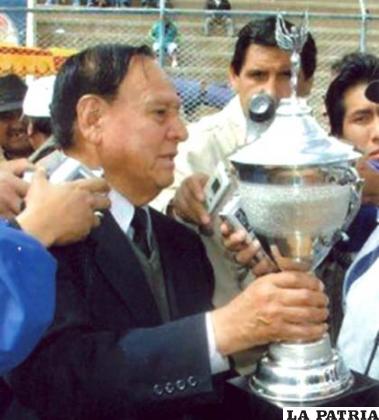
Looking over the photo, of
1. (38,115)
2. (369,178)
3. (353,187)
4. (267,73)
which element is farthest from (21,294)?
(38,115)

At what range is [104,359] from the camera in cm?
123

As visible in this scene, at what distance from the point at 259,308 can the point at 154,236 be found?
15.6 inches

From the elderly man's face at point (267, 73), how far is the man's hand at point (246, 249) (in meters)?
1.06

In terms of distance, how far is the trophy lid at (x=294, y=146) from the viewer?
3.86 feet

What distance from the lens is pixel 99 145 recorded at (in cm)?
148

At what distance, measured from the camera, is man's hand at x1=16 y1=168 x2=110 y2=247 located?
1.19 meters

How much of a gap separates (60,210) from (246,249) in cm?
33

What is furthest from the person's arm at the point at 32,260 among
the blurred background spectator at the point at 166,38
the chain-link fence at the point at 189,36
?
the chain-link fence at the point at 189,36

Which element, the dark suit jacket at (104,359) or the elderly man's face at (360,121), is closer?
the dark suit jacket at (104,359)

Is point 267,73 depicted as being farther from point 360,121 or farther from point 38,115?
point 38,115

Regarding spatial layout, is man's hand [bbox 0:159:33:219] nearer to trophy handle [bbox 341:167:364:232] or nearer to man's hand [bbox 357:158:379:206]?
trophy handle [bbox 341:167:364:232]

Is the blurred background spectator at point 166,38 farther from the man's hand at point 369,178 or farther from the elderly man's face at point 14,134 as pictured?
the man's hand at point 369,178

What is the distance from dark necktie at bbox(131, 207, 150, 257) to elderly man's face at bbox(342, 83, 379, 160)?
555 mm

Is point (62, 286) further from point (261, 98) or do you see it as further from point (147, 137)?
point (261, 98)
